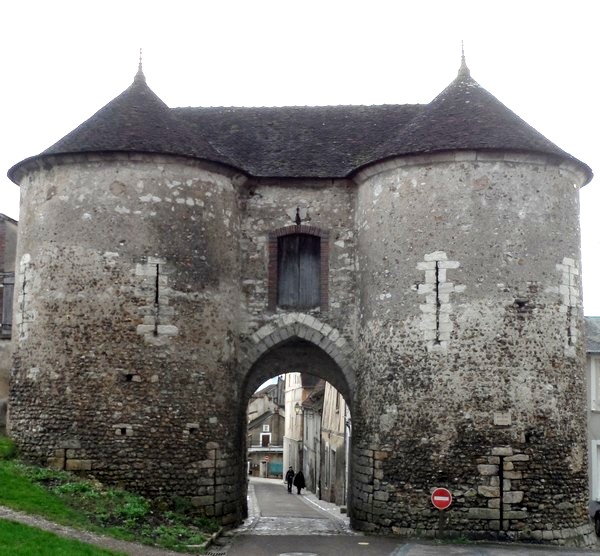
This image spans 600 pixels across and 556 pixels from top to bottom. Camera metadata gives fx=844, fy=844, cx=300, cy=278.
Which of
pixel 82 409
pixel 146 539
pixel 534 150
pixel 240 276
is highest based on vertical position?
pixel 534 150

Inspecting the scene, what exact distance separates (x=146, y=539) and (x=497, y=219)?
895 cm

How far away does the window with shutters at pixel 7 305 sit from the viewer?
71.8 ft

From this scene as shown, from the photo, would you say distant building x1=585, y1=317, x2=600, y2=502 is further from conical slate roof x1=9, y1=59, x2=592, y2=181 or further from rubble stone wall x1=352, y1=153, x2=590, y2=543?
conical slate roof x1=9, y1=59, x2=592, y2=181

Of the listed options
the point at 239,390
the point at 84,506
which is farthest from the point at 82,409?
the point at 239,390

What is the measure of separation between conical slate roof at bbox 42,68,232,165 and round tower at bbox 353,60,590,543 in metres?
4.19

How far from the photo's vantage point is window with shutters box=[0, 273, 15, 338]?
21891 millimetres

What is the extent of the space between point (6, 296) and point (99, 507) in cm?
913

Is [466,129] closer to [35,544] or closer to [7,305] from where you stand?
[35,544]

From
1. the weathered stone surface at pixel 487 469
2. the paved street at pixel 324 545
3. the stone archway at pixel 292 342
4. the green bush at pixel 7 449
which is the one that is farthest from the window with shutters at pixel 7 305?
the weathered stone surface at pixel 487 469

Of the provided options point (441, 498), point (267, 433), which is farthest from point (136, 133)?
point (267, 433)

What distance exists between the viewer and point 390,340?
1714 cm

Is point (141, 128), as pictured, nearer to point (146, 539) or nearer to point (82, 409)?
point (82, 409)

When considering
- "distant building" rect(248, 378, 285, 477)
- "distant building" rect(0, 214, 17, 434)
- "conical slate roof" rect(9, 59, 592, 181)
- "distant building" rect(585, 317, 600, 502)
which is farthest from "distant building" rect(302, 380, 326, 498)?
"conical slate roof" rect(9, 59, 592, 181)

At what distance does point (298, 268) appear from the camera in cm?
Result: 1914
